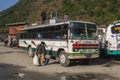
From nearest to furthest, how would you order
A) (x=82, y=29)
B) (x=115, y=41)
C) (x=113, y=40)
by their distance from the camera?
1. (x=82, y=29)
2. (x=115, y=41)
3. (x=113, y=40)

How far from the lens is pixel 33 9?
7069 centimetres

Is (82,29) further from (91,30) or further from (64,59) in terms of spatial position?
(64,59)

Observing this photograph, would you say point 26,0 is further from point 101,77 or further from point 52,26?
point 101,77

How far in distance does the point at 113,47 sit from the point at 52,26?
4466mm

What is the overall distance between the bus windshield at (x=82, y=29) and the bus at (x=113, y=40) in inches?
100

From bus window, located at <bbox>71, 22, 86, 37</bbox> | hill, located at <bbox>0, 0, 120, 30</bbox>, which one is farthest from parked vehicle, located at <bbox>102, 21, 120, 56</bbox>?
hill, located at <bbox>0, 0, 120, 30</bbox>

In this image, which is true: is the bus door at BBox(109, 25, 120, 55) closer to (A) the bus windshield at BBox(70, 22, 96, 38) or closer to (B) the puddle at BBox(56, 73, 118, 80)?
(A) the bus windshield at BBox(70, 22, 96, 38)

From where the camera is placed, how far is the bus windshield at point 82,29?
18.3 m

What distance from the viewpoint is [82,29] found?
18797 millimetres

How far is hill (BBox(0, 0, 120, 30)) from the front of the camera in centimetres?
4412

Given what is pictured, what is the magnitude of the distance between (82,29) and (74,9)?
35093 millimetres

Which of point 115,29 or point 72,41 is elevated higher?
point 115,29

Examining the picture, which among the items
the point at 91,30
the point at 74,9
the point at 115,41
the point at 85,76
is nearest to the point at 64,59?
the point at 91,30

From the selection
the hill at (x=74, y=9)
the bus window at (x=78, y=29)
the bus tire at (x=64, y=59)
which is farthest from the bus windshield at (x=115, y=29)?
the hill at (x=74, y=9)
